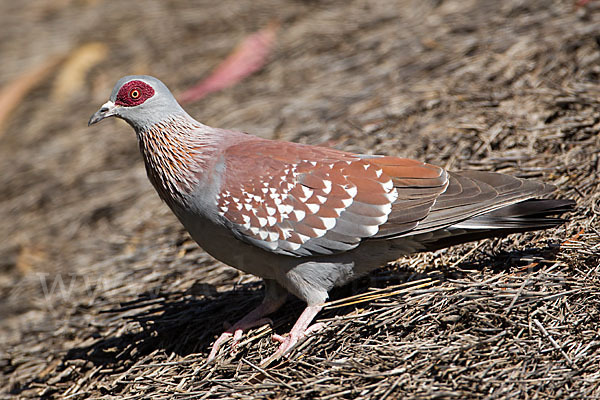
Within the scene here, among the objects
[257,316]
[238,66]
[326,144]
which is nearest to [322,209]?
[257,316]

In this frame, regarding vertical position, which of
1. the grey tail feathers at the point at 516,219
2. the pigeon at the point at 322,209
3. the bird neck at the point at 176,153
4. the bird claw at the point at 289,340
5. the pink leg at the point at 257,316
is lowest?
the bird claw at the point at 289,340

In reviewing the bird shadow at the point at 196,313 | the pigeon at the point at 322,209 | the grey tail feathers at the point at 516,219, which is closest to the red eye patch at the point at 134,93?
the pigeon at the point at 322,209

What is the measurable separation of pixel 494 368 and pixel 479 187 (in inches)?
37.2

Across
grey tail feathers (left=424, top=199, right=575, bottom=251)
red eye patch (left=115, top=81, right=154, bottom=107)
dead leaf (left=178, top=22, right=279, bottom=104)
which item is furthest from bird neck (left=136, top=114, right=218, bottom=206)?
dead leaf (left=178, top=22, right=279, bottom=104)

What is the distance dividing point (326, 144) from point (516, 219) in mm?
2197

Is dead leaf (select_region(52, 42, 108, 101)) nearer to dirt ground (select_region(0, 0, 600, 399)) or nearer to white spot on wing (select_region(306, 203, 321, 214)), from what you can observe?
dirt ground (select_region(0, 0, 600, 399))

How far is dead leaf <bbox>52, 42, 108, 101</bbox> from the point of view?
7.98 meters

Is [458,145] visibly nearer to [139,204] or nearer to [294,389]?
[294,389]

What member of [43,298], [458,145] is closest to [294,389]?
[458,145]

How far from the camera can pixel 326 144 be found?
17.1 ft

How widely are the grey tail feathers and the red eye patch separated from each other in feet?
5.69

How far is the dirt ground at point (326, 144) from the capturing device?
2998 mm

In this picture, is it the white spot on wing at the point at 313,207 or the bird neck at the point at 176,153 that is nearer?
the white spot on wing at the point at 313,207

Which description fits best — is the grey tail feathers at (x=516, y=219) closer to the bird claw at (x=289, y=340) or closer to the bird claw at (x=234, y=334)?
the bird claw at (x=289, y=340)
